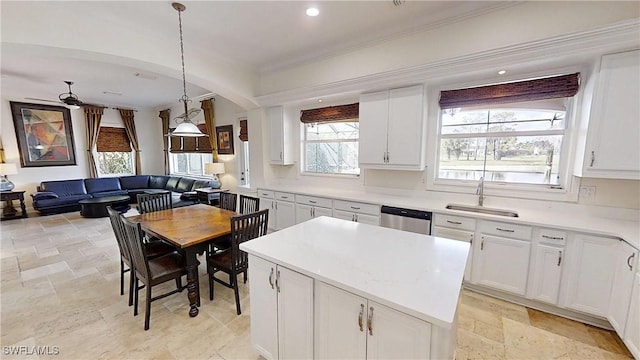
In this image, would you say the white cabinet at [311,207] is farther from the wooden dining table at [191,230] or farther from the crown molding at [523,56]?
the crown molding at [523,56]

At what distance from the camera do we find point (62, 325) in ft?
7.48

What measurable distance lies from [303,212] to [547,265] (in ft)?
9.27

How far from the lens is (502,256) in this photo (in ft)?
8.13

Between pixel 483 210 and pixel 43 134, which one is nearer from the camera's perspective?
pixel 483 210

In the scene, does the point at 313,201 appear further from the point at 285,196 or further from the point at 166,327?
the point at 166,327

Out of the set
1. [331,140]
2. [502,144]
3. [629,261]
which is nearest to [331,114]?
[331,140]

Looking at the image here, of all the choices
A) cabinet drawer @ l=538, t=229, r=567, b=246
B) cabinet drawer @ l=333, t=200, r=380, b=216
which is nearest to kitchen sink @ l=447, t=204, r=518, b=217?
cabinet drawer @ l=538, t=229, r=567, b=246

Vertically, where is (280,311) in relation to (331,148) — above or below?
below

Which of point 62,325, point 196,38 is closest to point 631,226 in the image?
point 196,38

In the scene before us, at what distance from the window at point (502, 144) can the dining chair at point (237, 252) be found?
2331 millimetres

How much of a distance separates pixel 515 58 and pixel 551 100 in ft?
2.26

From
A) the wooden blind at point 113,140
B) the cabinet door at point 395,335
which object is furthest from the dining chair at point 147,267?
the wooden blind at point 113,140

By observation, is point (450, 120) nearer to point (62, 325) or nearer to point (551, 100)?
point (551, 100)

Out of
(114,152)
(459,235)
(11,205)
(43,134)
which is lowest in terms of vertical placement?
(11,205)
